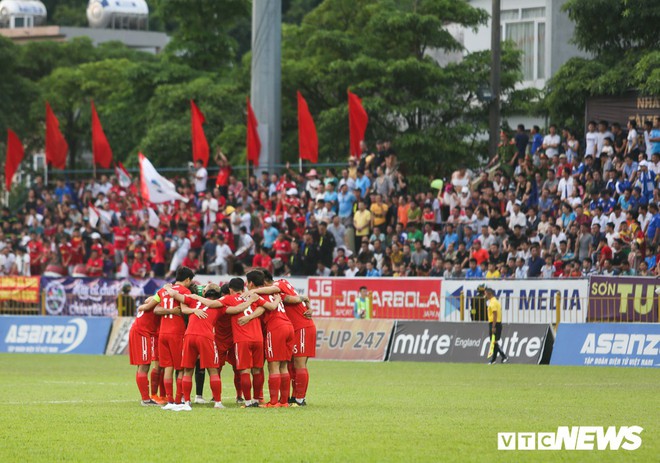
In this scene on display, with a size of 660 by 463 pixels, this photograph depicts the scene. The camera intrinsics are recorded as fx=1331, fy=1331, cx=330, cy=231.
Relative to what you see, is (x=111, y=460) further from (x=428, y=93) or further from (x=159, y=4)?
(x=159, y=4)

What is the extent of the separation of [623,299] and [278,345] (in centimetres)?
1243

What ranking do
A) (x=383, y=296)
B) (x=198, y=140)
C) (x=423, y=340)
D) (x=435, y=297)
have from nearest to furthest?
1. (x=423, y=340)
2. (x=435, y=297)
3. (x=383, y=296)
4. (x=198, y=140)

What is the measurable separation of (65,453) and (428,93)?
111 feet

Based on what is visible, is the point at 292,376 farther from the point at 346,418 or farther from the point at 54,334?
the point at 54,334

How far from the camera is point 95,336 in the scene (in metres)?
36.4

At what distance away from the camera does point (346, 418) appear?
56.1ft

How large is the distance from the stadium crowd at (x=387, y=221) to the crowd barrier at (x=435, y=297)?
3.25 feet

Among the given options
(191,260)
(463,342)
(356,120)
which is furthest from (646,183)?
(191,260)

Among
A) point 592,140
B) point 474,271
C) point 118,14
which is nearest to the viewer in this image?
point 474,271

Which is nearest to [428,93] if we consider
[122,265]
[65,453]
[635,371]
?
[122,265]

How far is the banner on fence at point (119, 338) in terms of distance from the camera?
1409 inches

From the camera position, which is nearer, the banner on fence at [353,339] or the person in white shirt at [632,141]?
the banner on fence at [353,339]

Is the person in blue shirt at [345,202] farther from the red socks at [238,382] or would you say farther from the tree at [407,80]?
the red socks at [238,382]

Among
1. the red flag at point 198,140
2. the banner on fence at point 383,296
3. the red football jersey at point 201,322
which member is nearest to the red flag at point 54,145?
the red flag at point 198,140
